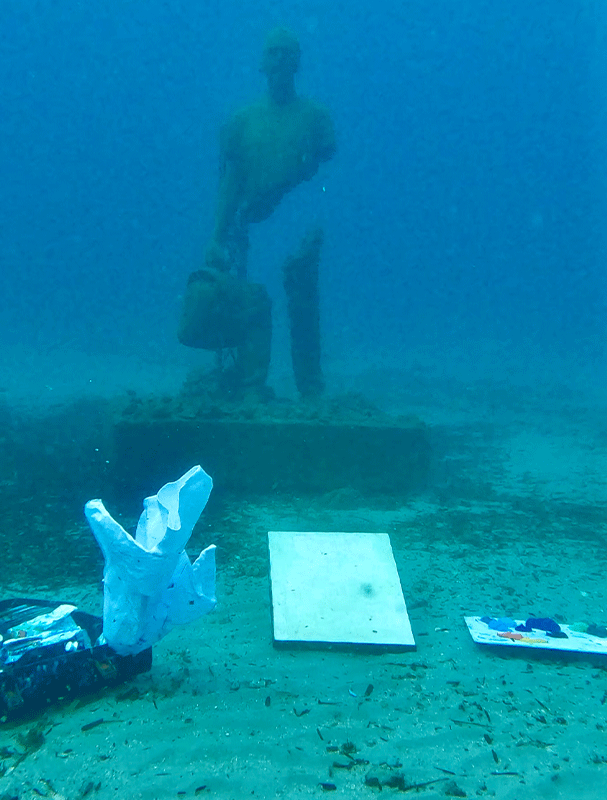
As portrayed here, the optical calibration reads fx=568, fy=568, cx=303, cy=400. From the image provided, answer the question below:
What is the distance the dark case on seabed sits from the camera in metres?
2.61

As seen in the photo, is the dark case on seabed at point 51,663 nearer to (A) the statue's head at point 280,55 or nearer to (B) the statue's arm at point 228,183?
(B) the statue's arm at point 228,183

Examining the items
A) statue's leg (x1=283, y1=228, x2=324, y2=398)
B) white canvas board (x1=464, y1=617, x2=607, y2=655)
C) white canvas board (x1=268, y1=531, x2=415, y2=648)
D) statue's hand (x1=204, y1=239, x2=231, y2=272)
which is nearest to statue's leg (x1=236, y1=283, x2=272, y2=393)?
statue's leg (x1=283, y1=228, x2=324, y2=398)

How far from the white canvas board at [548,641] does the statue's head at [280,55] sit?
8.73 m

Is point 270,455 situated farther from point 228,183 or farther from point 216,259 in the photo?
point 228,183

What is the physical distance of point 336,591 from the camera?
379cm

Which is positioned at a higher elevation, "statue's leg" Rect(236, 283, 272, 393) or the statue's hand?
the statue's hand

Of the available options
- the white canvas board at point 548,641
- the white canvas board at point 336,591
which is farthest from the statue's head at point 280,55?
the white canvas board at point 548,641

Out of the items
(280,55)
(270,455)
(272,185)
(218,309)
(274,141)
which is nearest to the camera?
(270,455)

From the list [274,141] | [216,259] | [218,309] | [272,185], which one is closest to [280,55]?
[274,141]

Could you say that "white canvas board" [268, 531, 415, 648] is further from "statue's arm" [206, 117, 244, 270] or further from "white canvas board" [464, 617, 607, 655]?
"statue's arm" [206, 117, 244, 270]

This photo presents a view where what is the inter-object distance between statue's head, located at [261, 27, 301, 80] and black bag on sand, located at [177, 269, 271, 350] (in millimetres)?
3665

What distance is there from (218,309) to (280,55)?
436 cm

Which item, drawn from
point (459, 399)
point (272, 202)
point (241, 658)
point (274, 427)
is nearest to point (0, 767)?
point (241, 658)

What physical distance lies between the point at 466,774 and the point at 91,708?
69.1 inches
